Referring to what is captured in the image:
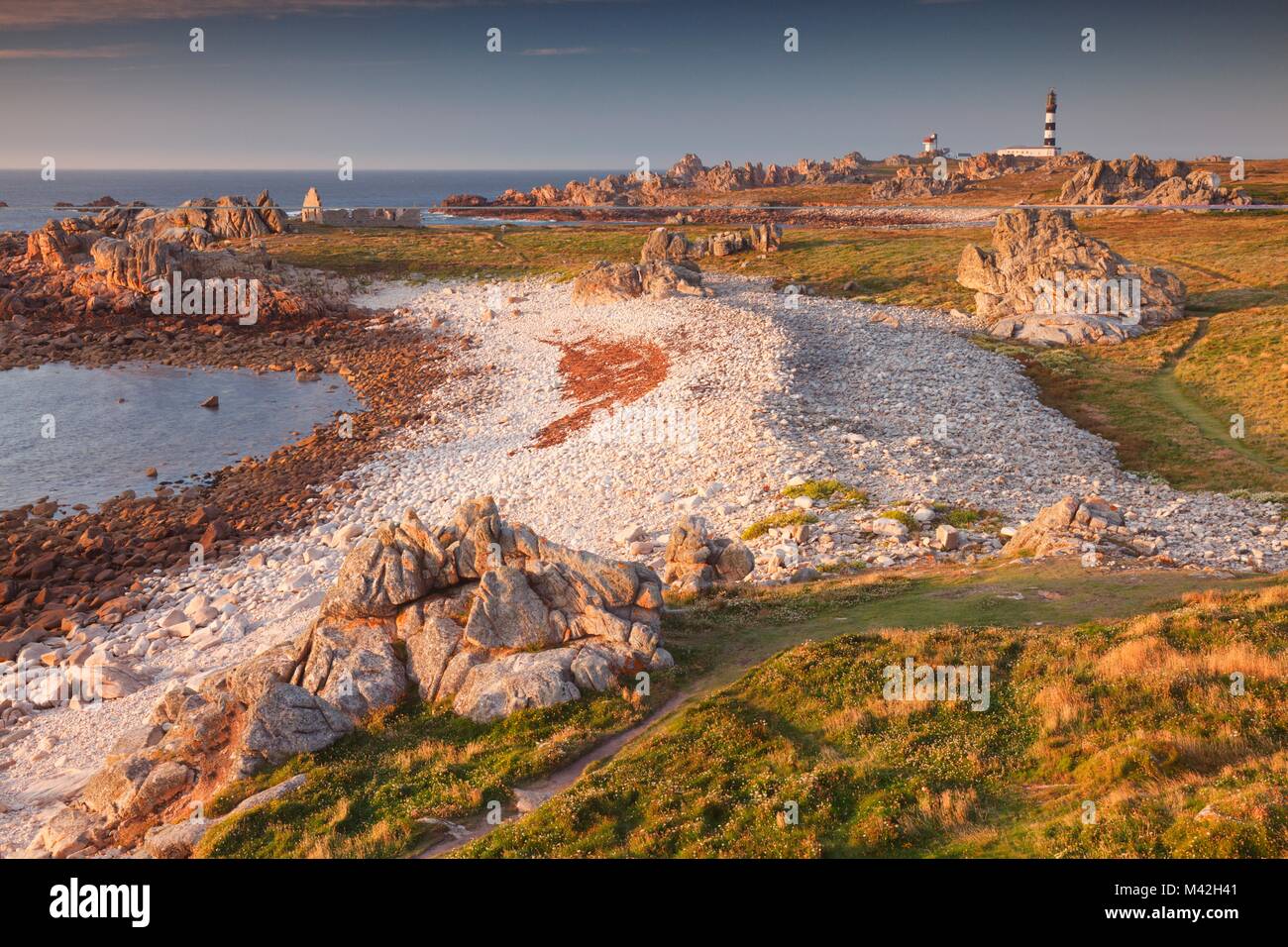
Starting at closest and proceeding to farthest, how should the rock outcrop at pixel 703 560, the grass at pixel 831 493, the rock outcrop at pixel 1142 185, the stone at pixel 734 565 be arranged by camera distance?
the rock outcrop at pixel 703 560 < the stone at pixel 734 565 < the grass at pixel 831 493 < the rock outcrop at pixel 1142 185

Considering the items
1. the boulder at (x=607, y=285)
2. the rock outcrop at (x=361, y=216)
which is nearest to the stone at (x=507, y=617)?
the boulder at (x=607, y=285)

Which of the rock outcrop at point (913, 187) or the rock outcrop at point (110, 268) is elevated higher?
the rock outcrop at point (913, 187)

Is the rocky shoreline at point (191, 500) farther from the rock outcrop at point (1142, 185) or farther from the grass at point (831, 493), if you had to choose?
the rock outcrop at point (1142, 185)

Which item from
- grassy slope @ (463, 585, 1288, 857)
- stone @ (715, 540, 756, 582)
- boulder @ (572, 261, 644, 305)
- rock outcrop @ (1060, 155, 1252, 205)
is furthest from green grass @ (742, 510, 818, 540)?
rock outcrop @ (1060, 155, 1252, 205)

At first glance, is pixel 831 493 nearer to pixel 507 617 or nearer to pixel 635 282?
pixel 507 617

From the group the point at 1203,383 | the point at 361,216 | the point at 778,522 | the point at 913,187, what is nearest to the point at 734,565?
the point at 778,522

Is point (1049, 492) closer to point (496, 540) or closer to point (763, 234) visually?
point (496, 540)


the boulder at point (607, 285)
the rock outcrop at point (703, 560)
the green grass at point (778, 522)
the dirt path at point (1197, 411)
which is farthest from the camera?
the boulder at point (607, 285)
